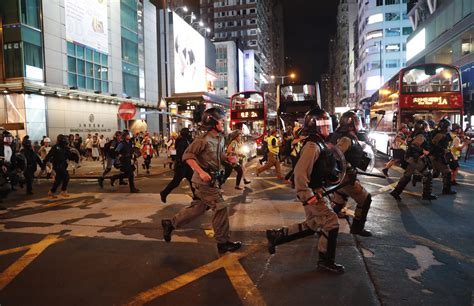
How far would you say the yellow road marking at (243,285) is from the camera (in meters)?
3.47

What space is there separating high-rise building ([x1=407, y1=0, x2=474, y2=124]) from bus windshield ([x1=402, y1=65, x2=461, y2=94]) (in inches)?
37.7

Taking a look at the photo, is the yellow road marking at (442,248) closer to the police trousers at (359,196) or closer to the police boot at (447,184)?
the police trousers at (359,196)

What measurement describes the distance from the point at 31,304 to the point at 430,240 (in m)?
4.92

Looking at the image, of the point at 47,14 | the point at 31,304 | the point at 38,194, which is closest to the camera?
the point at 31,304

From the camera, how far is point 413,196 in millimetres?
8375

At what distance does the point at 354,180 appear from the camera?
16.0 feet

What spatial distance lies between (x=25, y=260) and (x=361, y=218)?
451 cm

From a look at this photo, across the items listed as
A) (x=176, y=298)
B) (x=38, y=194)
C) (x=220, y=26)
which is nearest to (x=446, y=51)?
(x=38, y=194)

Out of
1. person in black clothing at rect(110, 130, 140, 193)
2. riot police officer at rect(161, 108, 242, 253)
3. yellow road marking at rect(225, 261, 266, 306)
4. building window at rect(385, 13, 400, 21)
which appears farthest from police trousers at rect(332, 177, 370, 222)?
building window at rect(385, 13, 400, 21)

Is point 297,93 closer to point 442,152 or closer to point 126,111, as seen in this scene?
point 126,111

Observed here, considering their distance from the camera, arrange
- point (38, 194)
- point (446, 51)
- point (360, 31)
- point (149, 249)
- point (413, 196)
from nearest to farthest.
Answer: point (149, 249), point (413, 196), point (38, 194), point (446, 51), point (360, 31)

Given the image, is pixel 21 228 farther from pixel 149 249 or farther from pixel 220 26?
pixel 220 26

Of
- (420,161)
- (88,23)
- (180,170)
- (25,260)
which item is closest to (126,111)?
(180,170)

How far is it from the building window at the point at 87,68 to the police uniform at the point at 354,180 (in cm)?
2110
